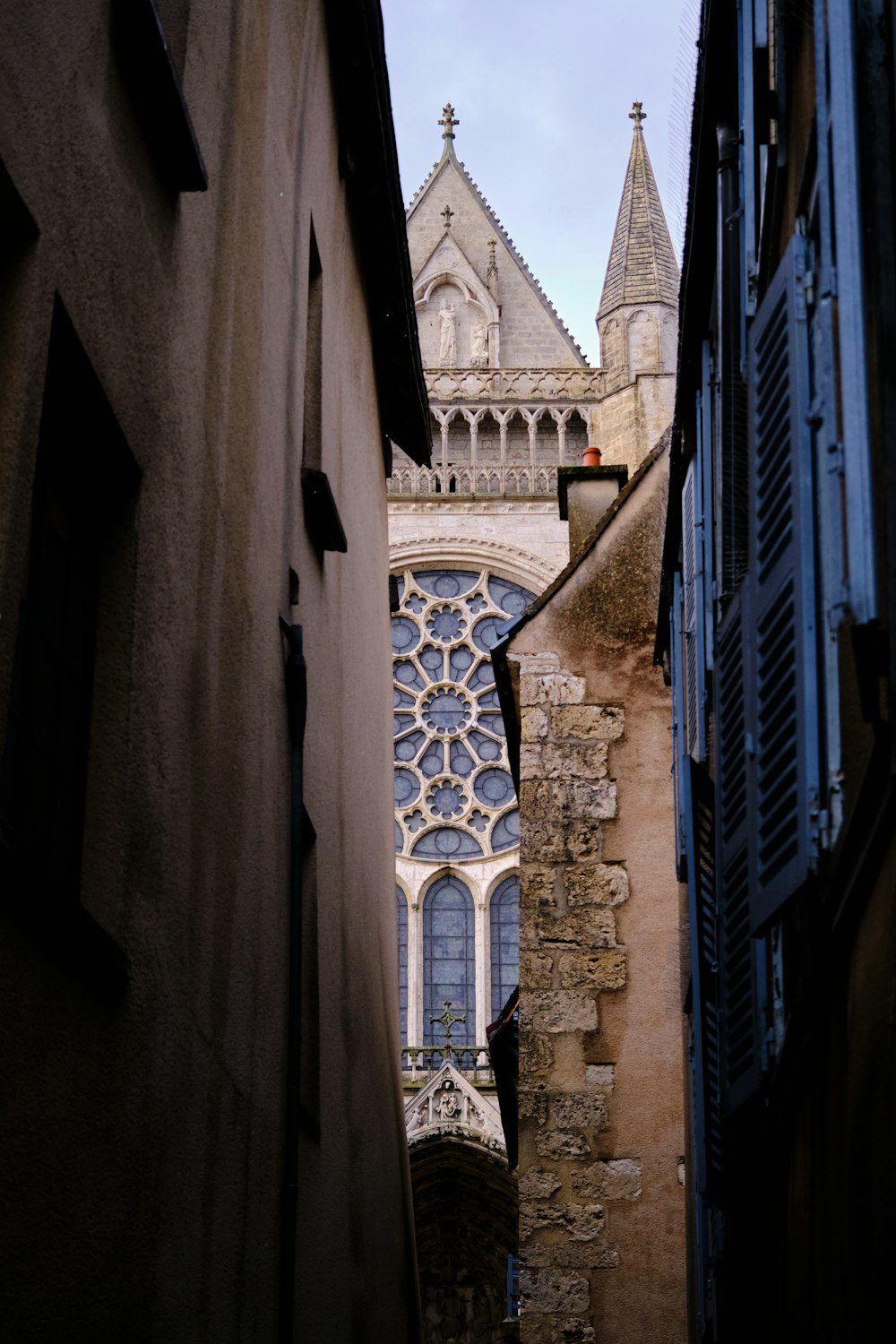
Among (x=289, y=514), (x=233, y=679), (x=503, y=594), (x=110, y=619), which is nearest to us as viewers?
(x=110, y=619)

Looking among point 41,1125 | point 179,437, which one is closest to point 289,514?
point 179,437

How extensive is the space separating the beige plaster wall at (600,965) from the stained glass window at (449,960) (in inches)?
542

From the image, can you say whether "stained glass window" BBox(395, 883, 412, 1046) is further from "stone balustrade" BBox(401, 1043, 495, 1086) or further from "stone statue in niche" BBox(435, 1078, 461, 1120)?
"stone statue in niche" BBox(435, 1078, 461, 1120)

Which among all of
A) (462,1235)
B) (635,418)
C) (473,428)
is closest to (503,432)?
(473,428)

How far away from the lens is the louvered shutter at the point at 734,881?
468cm

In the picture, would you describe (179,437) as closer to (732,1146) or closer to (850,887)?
(850,887)

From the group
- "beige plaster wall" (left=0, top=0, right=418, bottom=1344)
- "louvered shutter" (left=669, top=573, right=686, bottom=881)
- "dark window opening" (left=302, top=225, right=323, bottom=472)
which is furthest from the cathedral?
"beige plaster wall" (left=0, top=0, right=418, bottom=1344)

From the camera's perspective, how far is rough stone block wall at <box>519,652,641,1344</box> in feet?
27.6

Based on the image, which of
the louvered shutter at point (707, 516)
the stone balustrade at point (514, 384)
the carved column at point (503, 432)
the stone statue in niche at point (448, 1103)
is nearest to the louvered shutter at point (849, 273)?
the louvered shutter at point (707, 516)

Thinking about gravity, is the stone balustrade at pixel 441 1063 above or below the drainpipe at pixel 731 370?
above

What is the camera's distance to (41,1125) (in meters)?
3.26

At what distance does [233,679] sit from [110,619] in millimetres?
1151

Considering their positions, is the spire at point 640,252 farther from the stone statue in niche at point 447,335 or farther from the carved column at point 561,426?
the stone statue in niche at point 447,335

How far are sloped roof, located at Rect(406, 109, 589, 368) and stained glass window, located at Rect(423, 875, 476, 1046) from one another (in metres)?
8.84
